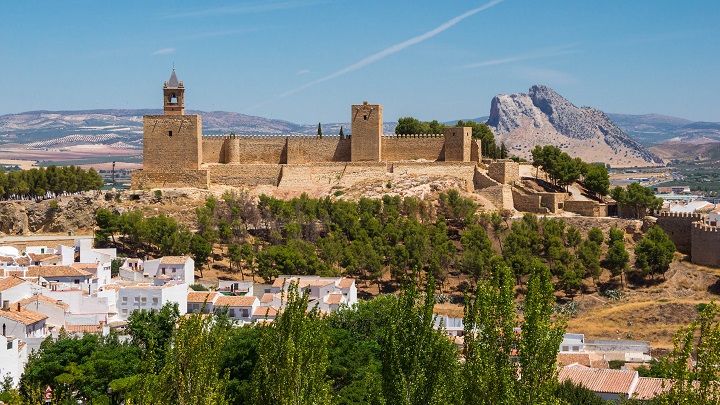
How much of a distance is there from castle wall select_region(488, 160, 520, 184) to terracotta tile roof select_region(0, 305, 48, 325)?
23.9 m

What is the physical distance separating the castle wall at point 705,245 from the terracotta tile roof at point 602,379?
17995 millimetres

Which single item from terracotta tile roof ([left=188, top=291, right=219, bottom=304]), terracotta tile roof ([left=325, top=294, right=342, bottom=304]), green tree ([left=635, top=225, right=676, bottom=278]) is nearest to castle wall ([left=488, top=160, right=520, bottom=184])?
green tree ([left=635, top=225, right=676, bottom=278])

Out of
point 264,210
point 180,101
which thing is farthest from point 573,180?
point 180,101

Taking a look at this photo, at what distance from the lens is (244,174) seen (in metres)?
48.1

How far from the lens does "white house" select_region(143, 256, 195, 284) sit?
3806cm

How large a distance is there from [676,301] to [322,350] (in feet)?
84.0

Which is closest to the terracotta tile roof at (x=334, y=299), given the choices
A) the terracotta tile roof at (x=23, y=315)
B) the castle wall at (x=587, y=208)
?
the terracotta tile roof at (x=23, y=315)

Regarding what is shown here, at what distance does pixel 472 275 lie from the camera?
40344 mm

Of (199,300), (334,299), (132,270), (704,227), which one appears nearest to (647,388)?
(334,299)

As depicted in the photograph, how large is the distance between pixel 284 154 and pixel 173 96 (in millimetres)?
6020

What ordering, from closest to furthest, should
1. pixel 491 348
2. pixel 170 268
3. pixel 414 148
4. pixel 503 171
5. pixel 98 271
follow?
1. pixel 491 348
2. pixel 98 271
3. pixel 170 268
4. pixel 503 171
5. pixel 414 148

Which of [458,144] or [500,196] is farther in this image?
[458,144]

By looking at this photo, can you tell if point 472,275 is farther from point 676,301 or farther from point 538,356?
point 538,356

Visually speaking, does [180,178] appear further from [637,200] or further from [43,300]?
[637,200]
